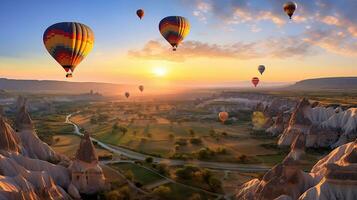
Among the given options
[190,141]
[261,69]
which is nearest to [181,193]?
[190,141]

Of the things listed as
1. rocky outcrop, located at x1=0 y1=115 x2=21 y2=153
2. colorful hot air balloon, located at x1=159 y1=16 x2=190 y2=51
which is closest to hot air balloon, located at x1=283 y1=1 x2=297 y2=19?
colorful hot air balloon, located at x1=159 y1=16 x2=190 y2=51

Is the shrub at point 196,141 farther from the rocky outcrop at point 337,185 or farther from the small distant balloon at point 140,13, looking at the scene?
the rocky outcrop at point 337,185

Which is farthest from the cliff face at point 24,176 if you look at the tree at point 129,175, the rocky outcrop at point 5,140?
the tree at point 129,175

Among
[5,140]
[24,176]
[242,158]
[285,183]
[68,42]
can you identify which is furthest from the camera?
[242,158]

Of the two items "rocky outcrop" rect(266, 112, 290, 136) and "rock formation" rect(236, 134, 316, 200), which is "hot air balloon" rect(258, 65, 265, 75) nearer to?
"rocky outcrop" rect(266, 112, 290, 136)

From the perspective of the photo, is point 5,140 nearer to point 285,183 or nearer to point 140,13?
point 285,183
